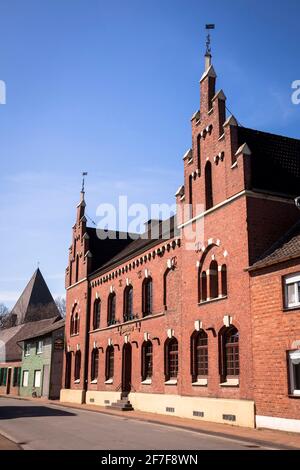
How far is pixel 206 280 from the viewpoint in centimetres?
2480

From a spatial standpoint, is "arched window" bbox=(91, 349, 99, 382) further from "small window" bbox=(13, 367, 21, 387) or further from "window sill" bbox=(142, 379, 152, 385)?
"small window" bbox=(13, 367, 21, 387)

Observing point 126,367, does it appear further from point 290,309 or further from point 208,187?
point 290,309

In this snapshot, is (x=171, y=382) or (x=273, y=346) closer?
(x=273, y=346)

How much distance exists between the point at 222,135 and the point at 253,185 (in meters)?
3.46

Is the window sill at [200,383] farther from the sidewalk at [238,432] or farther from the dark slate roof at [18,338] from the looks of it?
the dark slate roof at [18,338]

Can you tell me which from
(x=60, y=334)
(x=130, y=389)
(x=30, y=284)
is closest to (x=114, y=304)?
(x=130, y=389)

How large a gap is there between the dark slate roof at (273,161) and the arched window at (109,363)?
1805 centimetres

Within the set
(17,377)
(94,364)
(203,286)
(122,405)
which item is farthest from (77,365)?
(203,286)

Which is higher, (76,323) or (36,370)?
(76,323)

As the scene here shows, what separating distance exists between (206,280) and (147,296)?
25.6 ft

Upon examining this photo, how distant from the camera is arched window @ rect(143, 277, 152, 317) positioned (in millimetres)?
31469

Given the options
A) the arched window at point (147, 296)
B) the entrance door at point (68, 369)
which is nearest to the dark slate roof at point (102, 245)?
the entrance door at point (68, 369)

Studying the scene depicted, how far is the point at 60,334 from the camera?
158 ft

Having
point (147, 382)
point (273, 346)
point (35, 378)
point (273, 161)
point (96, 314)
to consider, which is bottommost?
point (35, 378)
